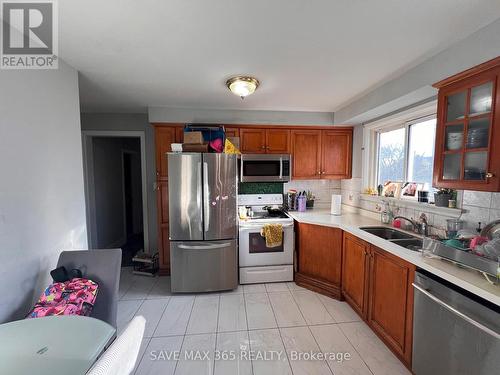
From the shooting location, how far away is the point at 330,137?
10.6 feet

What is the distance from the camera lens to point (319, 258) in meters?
2.64

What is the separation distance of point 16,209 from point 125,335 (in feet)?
3.93

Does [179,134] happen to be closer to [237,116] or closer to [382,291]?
[237,116]

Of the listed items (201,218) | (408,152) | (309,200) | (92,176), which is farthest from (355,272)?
(92,176)

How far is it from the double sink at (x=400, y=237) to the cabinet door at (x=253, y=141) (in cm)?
164

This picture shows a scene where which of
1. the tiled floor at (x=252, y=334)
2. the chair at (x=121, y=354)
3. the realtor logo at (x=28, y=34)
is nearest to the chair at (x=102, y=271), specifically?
the tiled floor at (x=252, y=334)

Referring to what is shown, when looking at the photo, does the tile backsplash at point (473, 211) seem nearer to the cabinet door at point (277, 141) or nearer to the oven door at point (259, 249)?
the oven door at point (259, 249)

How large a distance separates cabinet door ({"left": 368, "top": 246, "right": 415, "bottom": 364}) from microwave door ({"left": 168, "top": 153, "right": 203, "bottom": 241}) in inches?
71.7

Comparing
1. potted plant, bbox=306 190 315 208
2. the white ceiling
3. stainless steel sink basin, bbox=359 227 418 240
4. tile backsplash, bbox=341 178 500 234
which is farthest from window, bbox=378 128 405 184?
potted plant, bbox=306 190 315 208

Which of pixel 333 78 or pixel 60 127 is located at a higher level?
pixel 333 78

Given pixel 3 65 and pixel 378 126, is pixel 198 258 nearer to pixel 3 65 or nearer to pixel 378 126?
pixel 3 65

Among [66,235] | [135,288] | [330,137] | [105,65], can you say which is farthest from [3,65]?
[330,137]

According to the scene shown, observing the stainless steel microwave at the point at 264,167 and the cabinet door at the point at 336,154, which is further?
the cabinet door at the point at 336,154

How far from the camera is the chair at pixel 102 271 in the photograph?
4.72 ft
